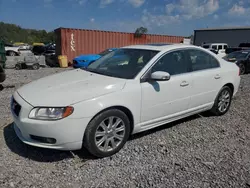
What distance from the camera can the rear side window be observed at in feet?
12.5

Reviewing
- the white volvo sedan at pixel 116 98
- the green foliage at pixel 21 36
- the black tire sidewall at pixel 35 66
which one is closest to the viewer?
the white volvo sedan at pixel 116 98

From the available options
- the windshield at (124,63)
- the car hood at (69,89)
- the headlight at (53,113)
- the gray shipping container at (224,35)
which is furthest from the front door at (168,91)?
the gray shipping container at (224,35)

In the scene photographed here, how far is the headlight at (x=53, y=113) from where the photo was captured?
2.53 m

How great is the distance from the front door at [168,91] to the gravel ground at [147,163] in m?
0.43

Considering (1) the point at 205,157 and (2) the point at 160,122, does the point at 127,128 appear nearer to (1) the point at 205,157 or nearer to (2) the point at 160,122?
(2) the point at 160,122

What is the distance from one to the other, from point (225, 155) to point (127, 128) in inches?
56.9

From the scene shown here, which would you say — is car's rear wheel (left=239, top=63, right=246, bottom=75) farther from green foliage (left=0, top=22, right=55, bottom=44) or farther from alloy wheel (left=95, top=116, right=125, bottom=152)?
green foliage (left=0, top=22, right=55, bottom=44)

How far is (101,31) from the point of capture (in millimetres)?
16688

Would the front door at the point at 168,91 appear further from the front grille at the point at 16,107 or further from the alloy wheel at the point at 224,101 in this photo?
the front grille at the point at 16,107

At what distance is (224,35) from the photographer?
3856cm

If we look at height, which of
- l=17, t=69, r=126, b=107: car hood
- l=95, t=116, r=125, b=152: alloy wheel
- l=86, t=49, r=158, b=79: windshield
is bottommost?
l=95, t=116, r=125, b=152: alloy wheel

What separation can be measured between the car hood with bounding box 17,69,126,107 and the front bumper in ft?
0.59

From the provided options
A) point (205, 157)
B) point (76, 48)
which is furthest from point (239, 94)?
point (76, 48)

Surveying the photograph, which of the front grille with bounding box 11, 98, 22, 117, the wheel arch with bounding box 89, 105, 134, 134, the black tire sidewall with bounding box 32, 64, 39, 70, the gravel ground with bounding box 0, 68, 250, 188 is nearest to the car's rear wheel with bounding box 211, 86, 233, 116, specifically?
the gravel ground with bounding box 0, 68, 250, 188
